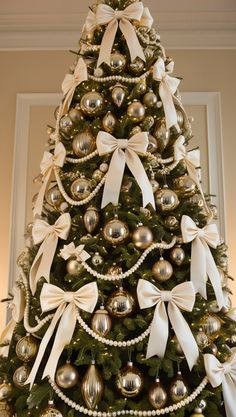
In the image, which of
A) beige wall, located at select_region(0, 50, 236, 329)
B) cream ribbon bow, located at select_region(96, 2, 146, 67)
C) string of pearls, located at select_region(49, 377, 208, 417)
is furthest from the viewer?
beige wall, located at select_region(0, 50, 236, 329)

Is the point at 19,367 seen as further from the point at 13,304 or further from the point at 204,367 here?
the point at 204,367

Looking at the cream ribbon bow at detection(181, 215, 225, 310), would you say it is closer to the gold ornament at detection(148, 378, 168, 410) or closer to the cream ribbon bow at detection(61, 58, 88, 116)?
the gold ornament at detection(148, 378, 168, 410)

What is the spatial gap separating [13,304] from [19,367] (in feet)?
0.45

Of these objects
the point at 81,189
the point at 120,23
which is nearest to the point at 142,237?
the point at 81,189

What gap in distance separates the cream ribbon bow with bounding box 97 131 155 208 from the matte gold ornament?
32 millimetres

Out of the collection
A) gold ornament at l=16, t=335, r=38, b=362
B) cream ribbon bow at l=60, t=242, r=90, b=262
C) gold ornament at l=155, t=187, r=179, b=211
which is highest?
gold ornament at l=155, t=187, r=179, b=211

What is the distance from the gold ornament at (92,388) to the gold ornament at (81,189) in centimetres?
33

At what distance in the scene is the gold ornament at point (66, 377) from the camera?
0.78 meters

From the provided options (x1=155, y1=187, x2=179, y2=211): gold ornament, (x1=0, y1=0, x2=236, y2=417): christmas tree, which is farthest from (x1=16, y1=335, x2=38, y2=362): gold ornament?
(x1=155, y1=187, x2=179, y2=211): gold ornament

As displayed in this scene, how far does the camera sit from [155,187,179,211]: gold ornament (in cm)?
90

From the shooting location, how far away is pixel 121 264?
869mm

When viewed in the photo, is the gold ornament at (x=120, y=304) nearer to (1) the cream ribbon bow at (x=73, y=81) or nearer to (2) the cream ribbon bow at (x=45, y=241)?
(2) the cream ribbon bow at (x=45, y=241)

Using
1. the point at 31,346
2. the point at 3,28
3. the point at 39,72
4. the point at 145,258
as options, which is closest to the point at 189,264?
the point at 145,258

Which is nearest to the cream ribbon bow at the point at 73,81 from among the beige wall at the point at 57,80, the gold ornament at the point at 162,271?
the gold ornament at the point at 162,271
